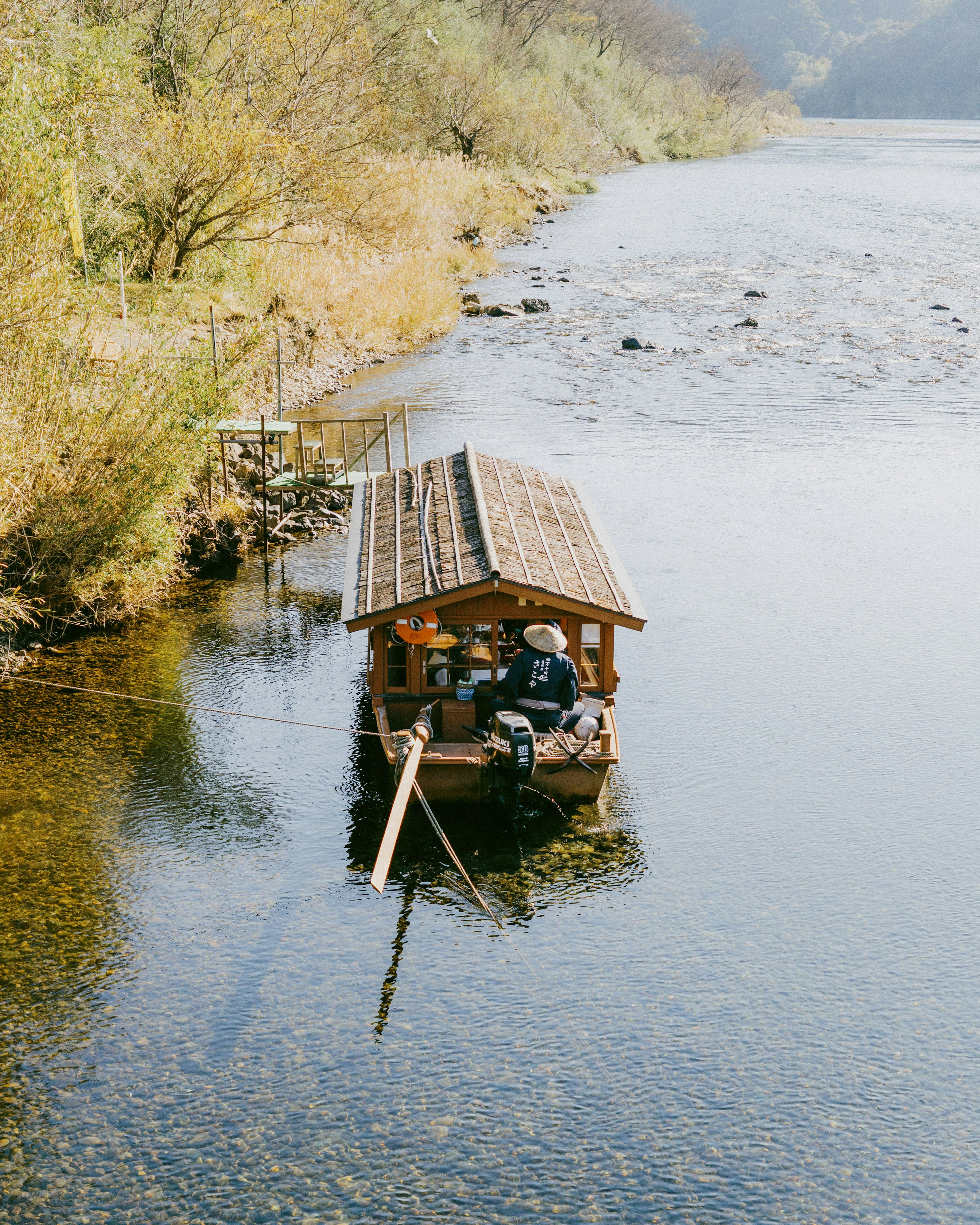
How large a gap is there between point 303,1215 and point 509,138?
64044mm

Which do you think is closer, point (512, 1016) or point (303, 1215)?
point (303, 1215)

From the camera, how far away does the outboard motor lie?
12.9m

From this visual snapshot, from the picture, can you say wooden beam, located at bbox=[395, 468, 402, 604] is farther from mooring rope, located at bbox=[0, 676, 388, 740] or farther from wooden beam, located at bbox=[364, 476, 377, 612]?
mooring rope, located at bbox=[0, 676, 388, 740]

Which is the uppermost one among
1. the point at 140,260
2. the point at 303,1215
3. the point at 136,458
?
the point at 140,260

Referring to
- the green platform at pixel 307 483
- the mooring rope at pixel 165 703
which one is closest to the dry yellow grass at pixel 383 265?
the green platform at pixel 307 483

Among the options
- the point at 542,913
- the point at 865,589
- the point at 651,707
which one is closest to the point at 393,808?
the point at 542,913

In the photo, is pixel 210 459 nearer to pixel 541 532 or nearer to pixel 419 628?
pixel 541 532

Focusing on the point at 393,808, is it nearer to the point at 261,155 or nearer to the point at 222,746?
the point at 222,746

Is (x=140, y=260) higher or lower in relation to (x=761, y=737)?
higher

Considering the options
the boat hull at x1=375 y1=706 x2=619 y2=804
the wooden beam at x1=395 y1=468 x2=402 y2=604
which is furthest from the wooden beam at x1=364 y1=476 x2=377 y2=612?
the boat hull at x1=375 y1=706 x2=619 y2=804

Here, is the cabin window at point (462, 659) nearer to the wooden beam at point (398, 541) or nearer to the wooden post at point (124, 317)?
the wooden beam at point (398, 541)

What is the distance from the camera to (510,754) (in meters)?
13.0

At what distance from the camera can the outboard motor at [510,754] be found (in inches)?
508

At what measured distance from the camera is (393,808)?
1239 cm
